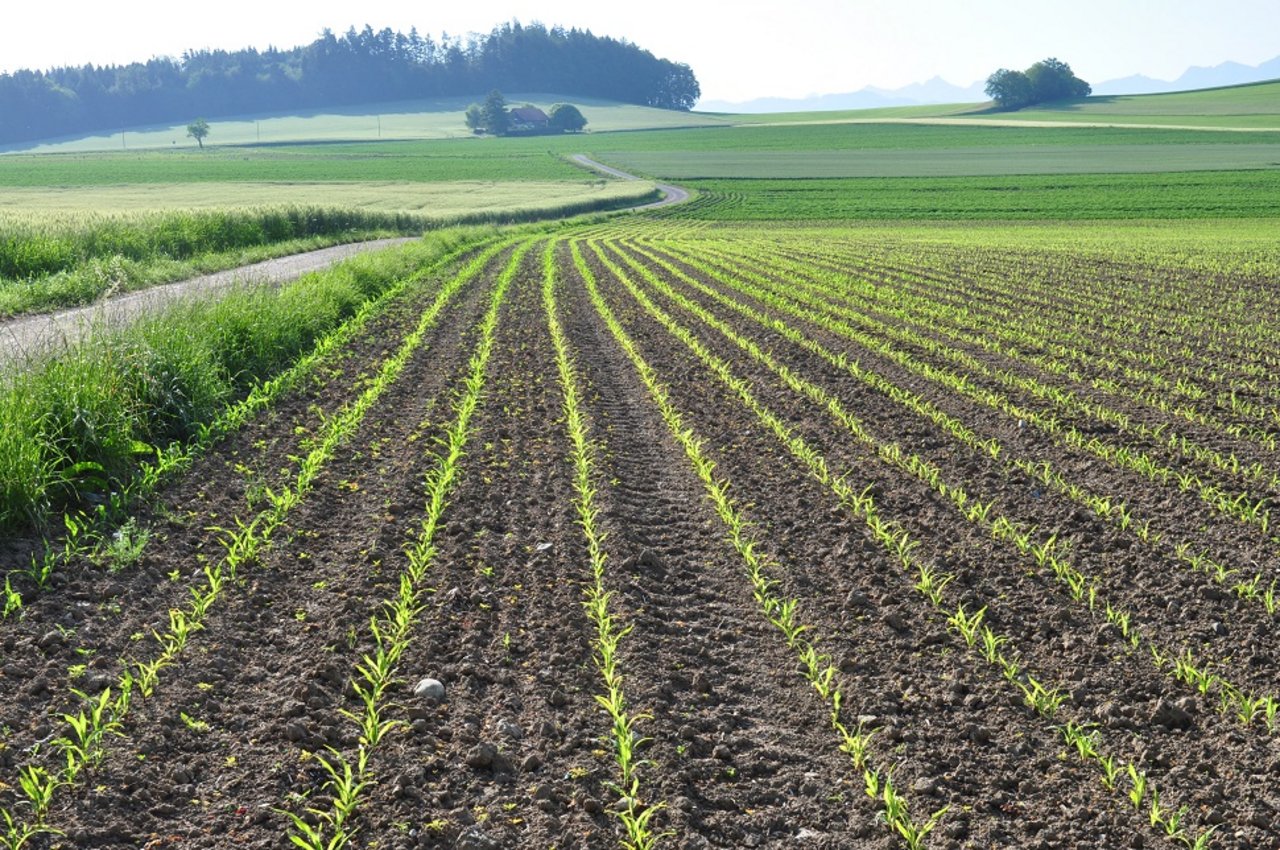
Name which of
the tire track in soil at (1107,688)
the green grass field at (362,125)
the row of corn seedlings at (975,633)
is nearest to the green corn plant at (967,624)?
the row of corn seedlings at (975,633)

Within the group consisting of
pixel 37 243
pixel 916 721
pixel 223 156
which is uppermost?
pixel 223 156

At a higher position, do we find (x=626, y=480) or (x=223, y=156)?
(x=223, y=156)

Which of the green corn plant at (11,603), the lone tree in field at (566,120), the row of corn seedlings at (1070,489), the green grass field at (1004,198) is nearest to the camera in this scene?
the green corn plant at (11,603)

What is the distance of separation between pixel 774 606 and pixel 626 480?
2.69 metres

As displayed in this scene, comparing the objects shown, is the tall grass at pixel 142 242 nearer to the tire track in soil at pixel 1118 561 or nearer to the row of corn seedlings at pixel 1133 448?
the tire track in soil at pixel 1118 561

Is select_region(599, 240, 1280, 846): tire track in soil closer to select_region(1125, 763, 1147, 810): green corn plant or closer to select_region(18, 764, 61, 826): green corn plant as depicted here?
select_region(1125, 763, 1147, 810): green corn plant

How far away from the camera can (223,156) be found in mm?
102625

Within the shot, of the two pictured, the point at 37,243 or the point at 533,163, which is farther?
the point at 533,163

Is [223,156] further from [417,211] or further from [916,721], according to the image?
[916,721]

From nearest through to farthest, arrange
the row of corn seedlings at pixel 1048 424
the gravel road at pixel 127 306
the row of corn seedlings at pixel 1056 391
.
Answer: the row of corn seedlings at pixel 1048 424
the row of corn seedlings at pixel 1056 391
the gravel road at pixel 127 306

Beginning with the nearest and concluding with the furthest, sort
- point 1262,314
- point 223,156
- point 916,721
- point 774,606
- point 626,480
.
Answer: point 916,721 → point 774,606 → point 626,480 → point 1262,314 → point 223,156

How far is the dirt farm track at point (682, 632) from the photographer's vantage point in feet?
13.6

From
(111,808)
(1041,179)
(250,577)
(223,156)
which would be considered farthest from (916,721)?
(223,156)

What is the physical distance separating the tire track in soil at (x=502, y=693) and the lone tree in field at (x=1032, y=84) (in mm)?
145374
